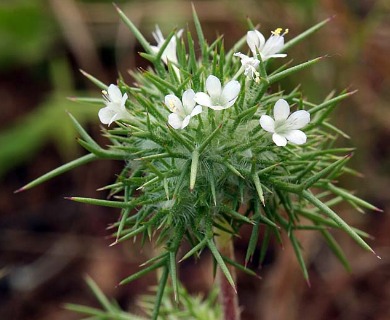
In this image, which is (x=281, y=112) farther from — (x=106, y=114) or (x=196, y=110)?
(x=106, y=114)

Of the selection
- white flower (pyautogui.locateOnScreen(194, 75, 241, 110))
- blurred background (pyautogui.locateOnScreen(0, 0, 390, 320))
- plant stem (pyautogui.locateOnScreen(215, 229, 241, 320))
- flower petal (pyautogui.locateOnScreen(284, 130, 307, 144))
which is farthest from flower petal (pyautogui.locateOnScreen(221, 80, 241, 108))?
blurred background (pyautogui.locateOnScreen(0, 0, 390, 320))

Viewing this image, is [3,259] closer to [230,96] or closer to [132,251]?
[132,251]

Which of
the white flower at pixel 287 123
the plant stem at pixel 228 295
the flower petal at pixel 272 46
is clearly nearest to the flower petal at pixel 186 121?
the white flower at pixel 287 123

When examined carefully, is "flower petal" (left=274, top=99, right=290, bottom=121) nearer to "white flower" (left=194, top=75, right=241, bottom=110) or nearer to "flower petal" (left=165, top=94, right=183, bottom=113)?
"white flower" (left=194, top=75, right=241, bottom=110)

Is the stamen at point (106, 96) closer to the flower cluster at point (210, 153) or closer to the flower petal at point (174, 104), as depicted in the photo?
the flower cluster at point (210, 153)

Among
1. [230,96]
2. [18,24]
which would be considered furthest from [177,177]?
[18,24]

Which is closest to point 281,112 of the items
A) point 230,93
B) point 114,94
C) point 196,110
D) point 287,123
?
point 287,123
